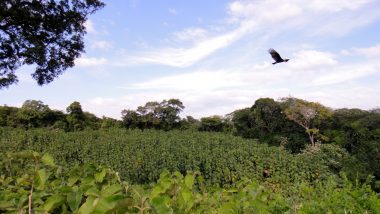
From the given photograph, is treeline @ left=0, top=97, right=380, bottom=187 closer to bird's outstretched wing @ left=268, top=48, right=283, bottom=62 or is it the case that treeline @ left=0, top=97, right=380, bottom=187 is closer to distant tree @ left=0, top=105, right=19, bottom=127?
distant tree @ left=0, top=105, right=19, bottom=127

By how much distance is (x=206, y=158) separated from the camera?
10602 mm

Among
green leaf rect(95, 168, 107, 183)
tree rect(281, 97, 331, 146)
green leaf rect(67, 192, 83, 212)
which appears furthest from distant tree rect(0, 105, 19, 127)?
green leaf rect(67, 192, 83, 212)

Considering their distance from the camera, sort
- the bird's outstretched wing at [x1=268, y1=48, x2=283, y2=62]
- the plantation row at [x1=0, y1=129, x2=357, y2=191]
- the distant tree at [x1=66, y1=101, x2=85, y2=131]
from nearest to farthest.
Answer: the bird's outstretched wing at [x1=268, y1=48, x2=283, y2=62] < the plantation row at [x1=0, y1=129, x2=357, y2=191] < the distant tree at [x1=66, y1=101, x2=85, y2=131]

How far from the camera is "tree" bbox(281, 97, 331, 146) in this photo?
52.2 feet

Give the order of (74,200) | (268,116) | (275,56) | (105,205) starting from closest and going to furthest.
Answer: (105,205)
(74,200)
(275,56)
(268,116)

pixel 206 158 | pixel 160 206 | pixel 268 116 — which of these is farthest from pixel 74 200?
pixel 268 116

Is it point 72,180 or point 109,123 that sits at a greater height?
point 109,123

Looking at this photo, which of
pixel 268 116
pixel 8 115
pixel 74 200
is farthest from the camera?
pixel 8 115

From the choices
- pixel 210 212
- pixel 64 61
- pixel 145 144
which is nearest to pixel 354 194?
pixel 210 212

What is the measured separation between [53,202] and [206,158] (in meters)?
9.66

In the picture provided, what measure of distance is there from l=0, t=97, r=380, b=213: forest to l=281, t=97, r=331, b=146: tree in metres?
0.04

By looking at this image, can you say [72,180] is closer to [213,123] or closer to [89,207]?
[89,207]

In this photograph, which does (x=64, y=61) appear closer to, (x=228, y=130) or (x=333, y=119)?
(x=228, y=130)

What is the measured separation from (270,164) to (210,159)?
1.67 metres
